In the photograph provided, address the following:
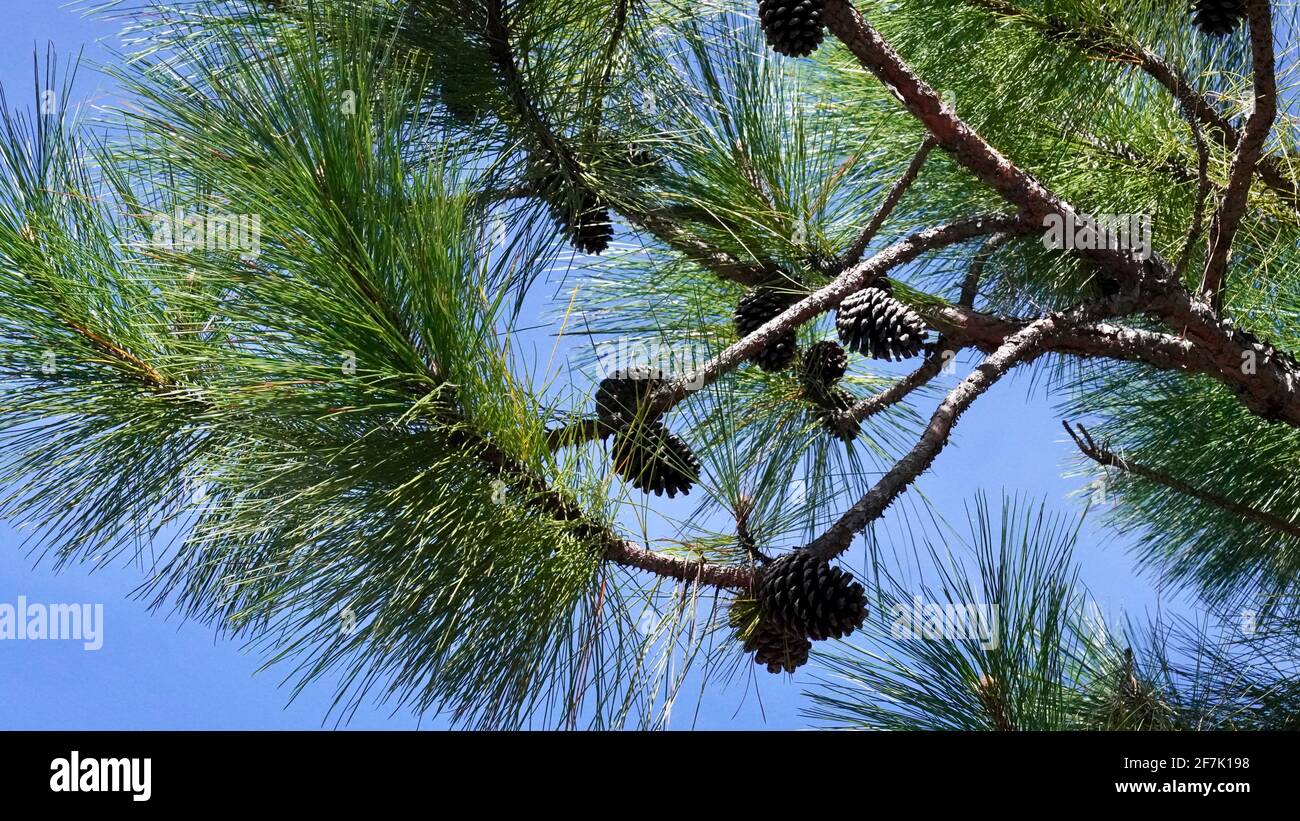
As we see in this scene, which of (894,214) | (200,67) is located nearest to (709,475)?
(200,67)

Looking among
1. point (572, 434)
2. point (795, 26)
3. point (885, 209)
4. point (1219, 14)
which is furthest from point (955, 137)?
point (572, 434)

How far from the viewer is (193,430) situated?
1182mm

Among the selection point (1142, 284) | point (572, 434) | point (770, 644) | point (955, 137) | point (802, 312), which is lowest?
point (770, 644)

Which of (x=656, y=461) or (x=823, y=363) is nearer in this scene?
(x=656, y=461)

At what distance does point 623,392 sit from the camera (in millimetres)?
979

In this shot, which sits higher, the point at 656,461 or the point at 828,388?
the point at 828,388

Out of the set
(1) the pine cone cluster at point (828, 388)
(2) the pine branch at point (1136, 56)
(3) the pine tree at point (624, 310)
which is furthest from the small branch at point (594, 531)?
(2) the pine branch at point (1136, 56)

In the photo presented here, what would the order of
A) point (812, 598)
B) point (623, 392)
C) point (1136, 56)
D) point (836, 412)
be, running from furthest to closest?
point (1136, 56) → point (836, 412) → point (623, 392) → point (812, 598)

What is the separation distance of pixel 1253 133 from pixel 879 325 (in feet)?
1.36

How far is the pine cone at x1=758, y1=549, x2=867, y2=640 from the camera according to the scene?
848mm

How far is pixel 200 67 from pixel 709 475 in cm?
51

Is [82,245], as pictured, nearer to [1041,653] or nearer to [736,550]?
[736,550]

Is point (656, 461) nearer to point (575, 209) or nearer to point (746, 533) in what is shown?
point (746, 533)

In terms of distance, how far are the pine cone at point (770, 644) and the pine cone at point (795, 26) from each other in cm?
52
